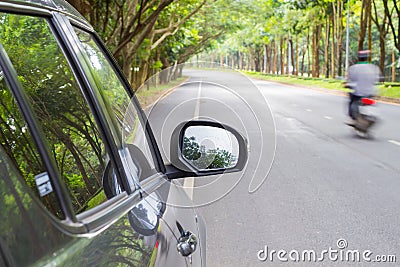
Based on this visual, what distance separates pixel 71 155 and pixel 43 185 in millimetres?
585

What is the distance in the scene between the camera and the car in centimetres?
123

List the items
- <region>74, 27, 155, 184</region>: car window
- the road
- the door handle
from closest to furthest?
<region>74, 27, 155, 184</region>: car window → the door handle → the road

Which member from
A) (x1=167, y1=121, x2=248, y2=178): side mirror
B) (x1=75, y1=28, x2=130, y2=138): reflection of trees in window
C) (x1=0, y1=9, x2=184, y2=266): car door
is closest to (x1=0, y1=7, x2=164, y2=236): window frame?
(x1=0, y1=9, x2=184, y2=266): car door

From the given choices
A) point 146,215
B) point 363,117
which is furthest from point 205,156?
point 363,117

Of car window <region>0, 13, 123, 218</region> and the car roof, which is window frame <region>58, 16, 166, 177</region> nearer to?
the car roof

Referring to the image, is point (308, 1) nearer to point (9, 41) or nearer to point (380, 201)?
point (380, 201)

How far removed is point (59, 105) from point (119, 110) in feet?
1.85

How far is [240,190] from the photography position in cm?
845

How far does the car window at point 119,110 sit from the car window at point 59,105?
0.30 ft

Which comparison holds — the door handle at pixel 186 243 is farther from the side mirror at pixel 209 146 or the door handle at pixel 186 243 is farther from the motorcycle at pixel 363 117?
the motorcycle at pixel 363 117

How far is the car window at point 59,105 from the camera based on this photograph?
178 cm

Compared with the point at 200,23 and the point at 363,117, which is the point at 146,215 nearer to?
the point at 363,117

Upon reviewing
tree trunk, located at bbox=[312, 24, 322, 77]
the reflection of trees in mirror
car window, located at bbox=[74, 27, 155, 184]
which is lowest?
tree trunk, located at bbox=[312, 24, 322, 77]

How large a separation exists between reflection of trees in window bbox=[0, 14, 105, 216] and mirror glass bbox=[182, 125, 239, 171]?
624 mm
